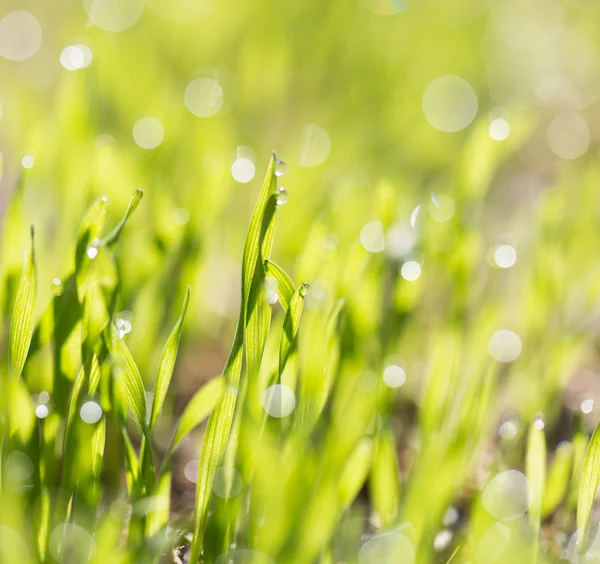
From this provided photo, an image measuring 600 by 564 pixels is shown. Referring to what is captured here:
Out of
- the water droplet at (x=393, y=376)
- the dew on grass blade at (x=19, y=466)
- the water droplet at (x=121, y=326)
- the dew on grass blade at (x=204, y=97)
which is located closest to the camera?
the dew on grass blade at (x=19, y=466)

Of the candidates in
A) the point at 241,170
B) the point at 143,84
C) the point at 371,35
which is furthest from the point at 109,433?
the point at 371,35

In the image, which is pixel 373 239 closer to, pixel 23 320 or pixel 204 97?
pixel 23 320

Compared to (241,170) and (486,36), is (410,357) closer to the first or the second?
(241,170)

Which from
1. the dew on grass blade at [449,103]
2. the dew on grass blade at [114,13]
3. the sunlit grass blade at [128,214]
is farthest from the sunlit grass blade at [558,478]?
the dew on grass blade at [114,13]

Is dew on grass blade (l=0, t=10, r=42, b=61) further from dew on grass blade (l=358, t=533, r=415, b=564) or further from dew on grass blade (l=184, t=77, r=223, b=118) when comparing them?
dew on grass blade (l=358, t=533, r=415, b=564)

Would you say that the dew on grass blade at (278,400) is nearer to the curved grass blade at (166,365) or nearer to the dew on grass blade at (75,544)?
the curved grass blade at (166,365)

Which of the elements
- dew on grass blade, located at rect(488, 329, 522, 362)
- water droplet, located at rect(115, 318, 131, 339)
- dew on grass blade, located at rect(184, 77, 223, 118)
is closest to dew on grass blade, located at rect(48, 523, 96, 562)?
water droplet, located at rect(115, 318, 131, 339)

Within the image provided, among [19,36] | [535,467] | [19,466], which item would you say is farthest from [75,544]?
[19,36]
